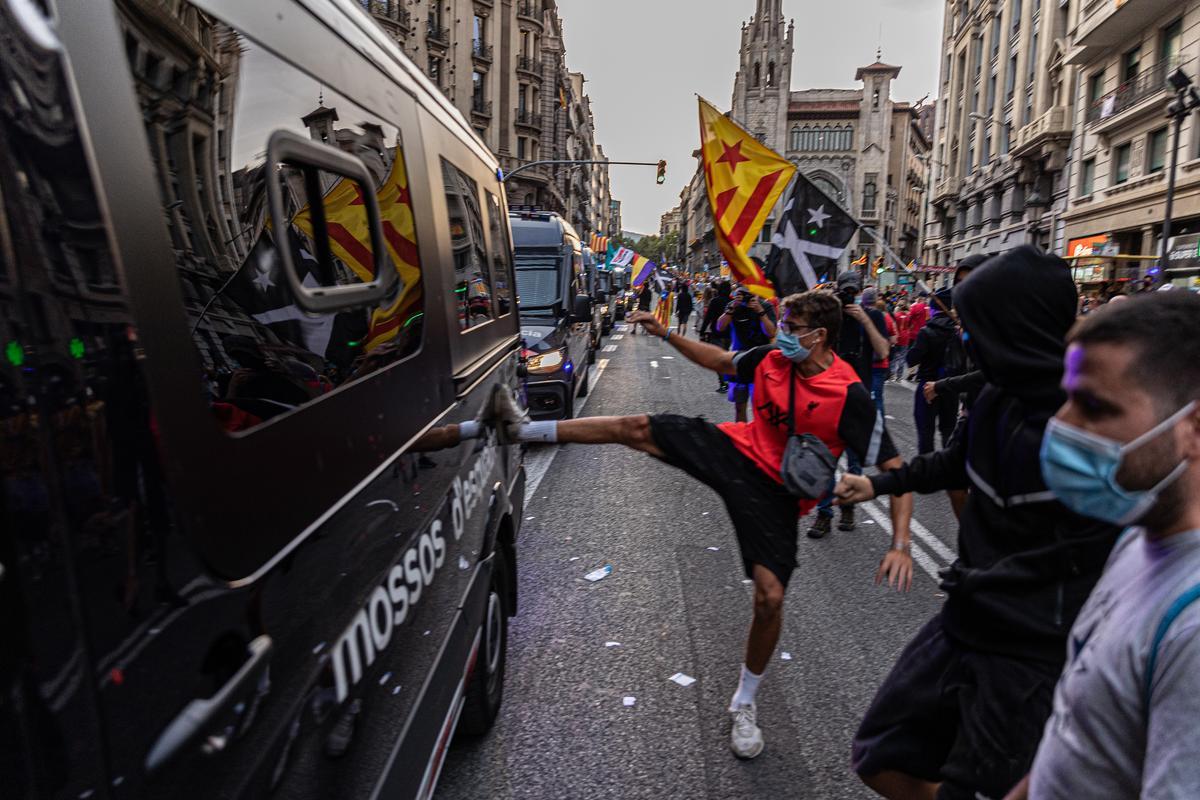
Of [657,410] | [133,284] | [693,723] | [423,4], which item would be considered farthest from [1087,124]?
[133,284]

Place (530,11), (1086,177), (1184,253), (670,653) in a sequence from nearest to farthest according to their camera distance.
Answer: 1. (670,653)
2. (1184,253)
3. (1086,177)
4. (530,11)

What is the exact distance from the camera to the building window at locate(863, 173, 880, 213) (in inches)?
3979

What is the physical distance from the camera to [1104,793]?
113 cm

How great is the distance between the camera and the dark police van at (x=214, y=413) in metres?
0.95

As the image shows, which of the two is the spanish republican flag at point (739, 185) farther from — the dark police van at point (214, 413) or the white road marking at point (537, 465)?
the dark police van at point (214, 413)

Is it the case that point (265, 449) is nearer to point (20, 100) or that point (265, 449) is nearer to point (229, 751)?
point (229, 751)

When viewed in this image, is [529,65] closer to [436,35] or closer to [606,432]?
[436,35]

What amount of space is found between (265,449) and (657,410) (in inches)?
419

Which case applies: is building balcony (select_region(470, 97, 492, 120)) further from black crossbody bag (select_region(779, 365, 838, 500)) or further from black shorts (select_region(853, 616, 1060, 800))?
black shorts (select_region(853, 616, 1060, 800))

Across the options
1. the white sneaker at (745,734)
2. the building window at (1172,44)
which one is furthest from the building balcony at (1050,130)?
the white sneaker at (745,734)

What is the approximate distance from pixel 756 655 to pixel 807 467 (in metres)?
0.85

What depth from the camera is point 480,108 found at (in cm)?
5041

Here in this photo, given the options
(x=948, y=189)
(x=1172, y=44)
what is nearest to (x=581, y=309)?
(x=1172, y=44)

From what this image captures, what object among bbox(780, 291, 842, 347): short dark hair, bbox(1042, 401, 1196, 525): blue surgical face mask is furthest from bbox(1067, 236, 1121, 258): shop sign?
bbox(1042, 401, 1196, 525): blue surgical face mask
